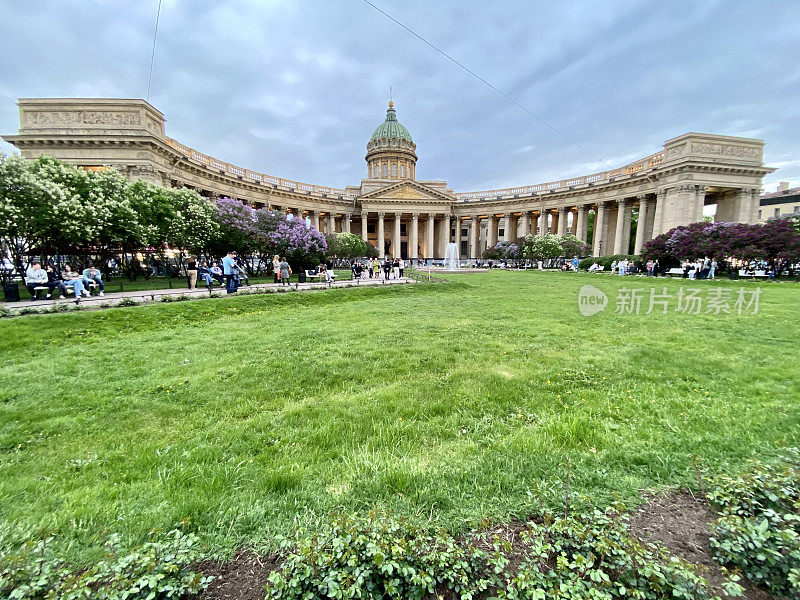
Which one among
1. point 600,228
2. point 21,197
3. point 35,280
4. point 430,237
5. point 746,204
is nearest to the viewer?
point 35,280

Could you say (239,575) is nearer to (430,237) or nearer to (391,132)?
(430,237)

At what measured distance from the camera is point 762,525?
1.68 meters

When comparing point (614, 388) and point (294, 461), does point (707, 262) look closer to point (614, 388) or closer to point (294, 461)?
point (614, 388)

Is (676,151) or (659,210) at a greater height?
(676,151)

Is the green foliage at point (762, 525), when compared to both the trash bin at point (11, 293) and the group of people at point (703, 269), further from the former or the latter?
the group of people at point (703, 269)

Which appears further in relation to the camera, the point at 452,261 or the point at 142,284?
the point at 452,261

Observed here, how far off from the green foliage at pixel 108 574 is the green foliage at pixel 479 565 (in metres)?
0.46

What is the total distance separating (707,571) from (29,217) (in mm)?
18723

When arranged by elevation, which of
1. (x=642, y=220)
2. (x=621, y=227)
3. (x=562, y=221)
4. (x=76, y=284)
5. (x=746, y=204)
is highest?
(x=746, y=204)

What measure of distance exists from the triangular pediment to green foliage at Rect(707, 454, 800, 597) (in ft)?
178

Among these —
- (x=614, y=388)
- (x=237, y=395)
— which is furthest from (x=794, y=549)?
(x=237, y=395)

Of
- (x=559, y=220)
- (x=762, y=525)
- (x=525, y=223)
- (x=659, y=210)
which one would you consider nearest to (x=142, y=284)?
(x=762, y=525)

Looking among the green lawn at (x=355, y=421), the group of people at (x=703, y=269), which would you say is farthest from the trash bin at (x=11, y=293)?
the group of people at (x=703, y=269)

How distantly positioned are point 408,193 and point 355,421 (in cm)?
5481
